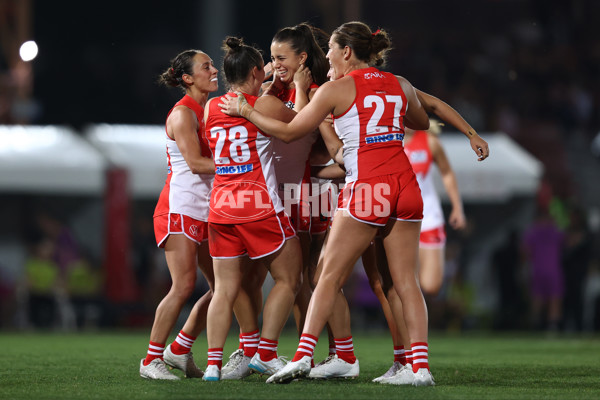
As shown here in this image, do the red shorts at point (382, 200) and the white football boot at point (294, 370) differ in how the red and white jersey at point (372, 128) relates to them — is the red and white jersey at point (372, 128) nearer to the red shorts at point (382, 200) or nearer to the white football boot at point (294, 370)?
the red shorts at point (382, 200)

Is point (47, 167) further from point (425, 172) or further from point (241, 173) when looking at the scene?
point (241, 173)

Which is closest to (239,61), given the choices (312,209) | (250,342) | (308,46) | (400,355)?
(308,46)

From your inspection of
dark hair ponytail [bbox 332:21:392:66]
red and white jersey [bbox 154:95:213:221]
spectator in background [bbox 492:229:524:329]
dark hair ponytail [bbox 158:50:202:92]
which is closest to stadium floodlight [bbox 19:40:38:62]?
spectator in background [bbox 492:229:524:329]

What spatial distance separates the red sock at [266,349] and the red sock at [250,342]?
0.65 feet

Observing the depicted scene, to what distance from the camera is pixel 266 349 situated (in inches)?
→ 233

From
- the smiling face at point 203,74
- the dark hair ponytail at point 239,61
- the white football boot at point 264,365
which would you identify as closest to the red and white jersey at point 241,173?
the dark hair ponytail at point 239,61

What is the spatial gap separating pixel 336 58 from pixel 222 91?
9.88 meters

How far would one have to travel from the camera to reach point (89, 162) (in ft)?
49.6

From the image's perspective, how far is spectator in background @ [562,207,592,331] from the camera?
14.7m

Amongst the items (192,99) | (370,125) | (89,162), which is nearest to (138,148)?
(89,162)

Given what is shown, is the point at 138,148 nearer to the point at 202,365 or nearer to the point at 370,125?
the point at 202,365

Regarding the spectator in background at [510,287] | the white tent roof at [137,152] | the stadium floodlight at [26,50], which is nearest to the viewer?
the spectator in background at [510,287]

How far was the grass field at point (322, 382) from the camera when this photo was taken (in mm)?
5344

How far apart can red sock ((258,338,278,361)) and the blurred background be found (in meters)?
8.17
